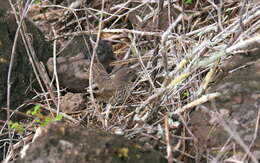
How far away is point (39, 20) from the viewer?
11.7 feet

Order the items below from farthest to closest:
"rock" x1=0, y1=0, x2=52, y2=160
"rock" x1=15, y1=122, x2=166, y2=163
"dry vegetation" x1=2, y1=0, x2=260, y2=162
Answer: "rock" x1=0, y1=0, x2=52, y2=160, "dry vegetation" x1=2, y1=0, x2=260, y2=162, "rock" x1=15, y1=122, x2=166, y2=163

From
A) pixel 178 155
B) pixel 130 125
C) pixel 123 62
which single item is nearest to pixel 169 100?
pixel 130 125

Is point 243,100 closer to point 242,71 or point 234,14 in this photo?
point 242,71

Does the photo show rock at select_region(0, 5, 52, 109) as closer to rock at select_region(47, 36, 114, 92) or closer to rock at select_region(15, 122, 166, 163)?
rock at select_region(47, 36, 114, 92)

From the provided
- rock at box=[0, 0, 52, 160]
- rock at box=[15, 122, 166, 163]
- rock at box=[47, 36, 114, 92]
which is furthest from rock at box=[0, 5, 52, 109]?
rock at box=[15, 122, 166, 163]

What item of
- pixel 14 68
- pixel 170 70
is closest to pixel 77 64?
pixel 14 68

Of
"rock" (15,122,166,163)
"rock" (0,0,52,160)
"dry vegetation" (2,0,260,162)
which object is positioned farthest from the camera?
"rock" (0,0,52,160)

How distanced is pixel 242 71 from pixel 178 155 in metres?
0.53

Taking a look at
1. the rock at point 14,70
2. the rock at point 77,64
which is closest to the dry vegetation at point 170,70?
the rock at point 77,64

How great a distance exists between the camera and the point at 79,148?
1.39m

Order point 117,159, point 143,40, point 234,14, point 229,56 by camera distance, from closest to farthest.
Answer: point 117,159 < point 229,56 < point 234,14 < point 143,40

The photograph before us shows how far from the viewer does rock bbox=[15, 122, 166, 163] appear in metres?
1.38

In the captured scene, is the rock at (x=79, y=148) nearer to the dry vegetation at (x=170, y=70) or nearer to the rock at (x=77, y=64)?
the dry vegetation at (x=170, y=70)

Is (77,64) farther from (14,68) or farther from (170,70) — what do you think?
(170,70)
